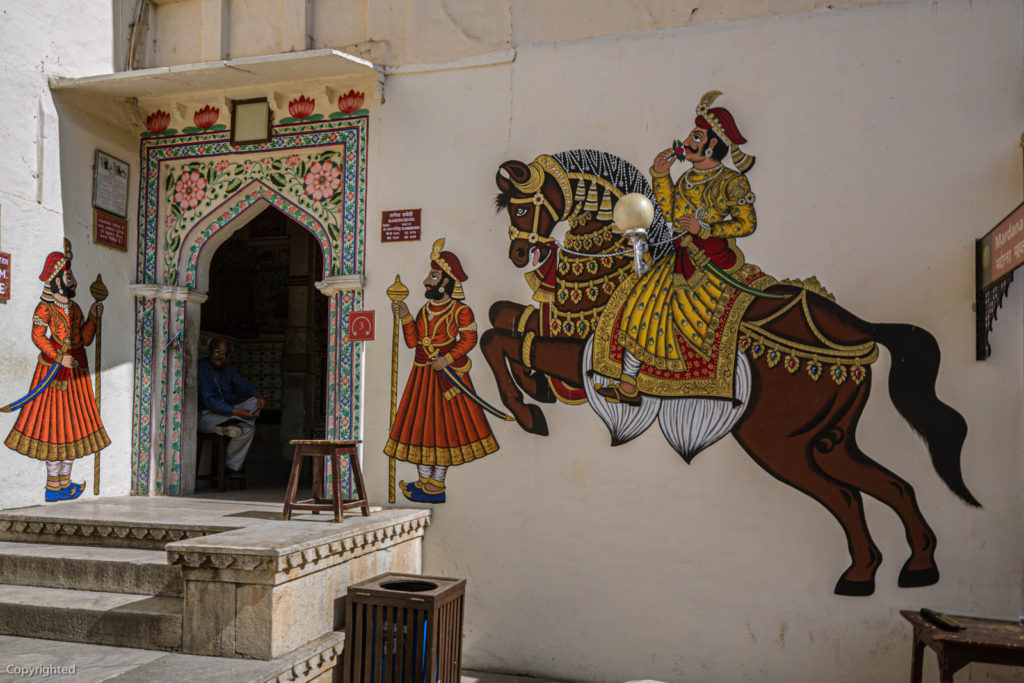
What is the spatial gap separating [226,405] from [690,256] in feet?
14.1

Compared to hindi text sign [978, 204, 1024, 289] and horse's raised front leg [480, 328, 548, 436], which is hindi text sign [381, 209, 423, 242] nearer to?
horse's raised front leg [480, 328, 548, 436]

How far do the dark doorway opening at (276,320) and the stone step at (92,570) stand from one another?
4.12 metres

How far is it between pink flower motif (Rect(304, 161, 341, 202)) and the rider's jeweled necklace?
2622 mm

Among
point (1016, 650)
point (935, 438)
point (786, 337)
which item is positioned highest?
point (786, 337)

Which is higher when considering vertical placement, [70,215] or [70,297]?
[70,215]

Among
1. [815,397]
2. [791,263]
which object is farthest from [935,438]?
[791,263]

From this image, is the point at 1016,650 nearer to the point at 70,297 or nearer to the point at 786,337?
the point at 786,337

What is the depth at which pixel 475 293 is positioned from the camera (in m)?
5.90

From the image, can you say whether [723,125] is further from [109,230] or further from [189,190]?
[109,230]

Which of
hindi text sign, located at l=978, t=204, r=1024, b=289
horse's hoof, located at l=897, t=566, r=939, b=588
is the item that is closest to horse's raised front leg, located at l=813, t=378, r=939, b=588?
horse's hoof, located at l=897, t=566, r=939, b=588

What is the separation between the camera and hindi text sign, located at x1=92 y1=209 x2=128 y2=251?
637 centimetres

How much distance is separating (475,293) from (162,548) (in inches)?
105

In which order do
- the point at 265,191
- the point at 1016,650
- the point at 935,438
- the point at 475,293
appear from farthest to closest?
1. the point at 265,191
2. the point at 475,293
3. the point at 935,438
4. the point at 1016,650

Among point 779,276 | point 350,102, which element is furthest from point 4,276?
point 779,276
